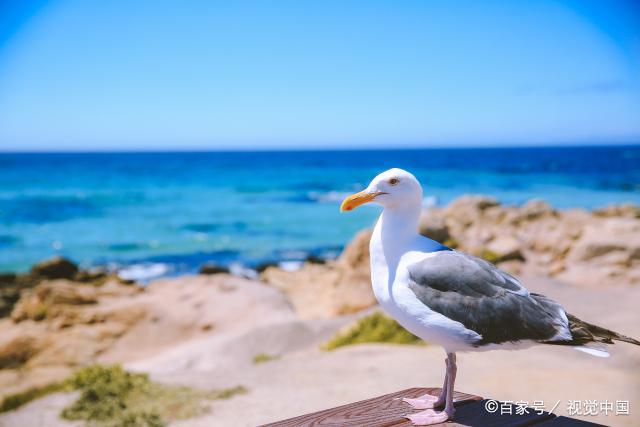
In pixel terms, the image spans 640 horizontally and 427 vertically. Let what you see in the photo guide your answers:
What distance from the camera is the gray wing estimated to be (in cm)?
255

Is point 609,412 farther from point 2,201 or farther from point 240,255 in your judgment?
point 2,201

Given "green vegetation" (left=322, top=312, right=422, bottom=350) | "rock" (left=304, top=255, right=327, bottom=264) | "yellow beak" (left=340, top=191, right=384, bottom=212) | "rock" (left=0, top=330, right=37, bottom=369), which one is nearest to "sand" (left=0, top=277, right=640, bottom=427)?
"green vegetation" (left=322, top=312, right=422, bottom=350)

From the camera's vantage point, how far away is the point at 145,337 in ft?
32.1

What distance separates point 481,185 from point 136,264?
33.6 meters

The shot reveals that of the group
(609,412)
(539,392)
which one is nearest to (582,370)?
(539,392)

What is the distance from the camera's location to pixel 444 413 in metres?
2.69

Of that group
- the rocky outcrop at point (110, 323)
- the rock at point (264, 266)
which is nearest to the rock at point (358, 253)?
the rocky outcrop at point (110, 323)

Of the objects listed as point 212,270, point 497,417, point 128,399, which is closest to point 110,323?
point 128,399

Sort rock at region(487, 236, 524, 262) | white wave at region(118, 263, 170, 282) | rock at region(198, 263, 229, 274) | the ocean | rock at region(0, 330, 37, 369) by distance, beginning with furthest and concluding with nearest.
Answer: the ocean
white wave at region(118, 263, 170, 282)
rock at region(198, 263, 229, 274)
rock at region(487, 236, 524, 262)
rock at region(0, 330, 37, 369)

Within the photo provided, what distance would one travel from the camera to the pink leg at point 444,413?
2.64 metres

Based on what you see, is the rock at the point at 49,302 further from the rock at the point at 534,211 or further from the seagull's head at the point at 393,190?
the rock at the point at 534,211

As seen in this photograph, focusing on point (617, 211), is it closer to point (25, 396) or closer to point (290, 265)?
point (290, 265)

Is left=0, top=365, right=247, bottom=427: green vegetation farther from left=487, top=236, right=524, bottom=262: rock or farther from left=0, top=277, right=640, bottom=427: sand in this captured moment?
left=487, top=236, right=524, bottom=262: rock

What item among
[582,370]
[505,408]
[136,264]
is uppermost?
[505,408]
